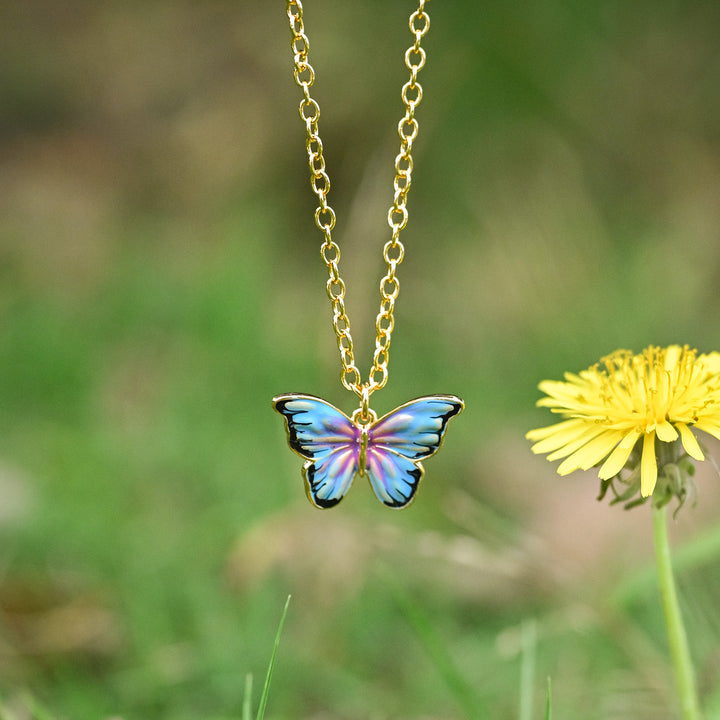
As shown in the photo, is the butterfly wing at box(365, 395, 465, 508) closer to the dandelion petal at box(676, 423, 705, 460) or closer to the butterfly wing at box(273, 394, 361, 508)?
the butterfly wing at box(273, 394, 361, 508)

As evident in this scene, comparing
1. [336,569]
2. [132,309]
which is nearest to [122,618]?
[336,569]

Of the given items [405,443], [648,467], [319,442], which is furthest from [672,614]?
[319,442]

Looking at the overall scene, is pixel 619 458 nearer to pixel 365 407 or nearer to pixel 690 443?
pixel 690 443

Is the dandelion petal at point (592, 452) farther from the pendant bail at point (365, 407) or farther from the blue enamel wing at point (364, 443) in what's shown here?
the pendant bail at point (365, 407)

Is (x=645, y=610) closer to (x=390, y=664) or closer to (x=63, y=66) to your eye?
(x=390, y=664)

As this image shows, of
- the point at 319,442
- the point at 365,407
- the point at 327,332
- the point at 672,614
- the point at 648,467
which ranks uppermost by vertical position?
the point at 327,332

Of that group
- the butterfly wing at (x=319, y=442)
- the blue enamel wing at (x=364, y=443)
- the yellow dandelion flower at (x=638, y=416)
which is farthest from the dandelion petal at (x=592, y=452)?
the butterfly wing at (x=319, y=442)

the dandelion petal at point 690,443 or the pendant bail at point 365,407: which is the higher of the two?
the pendant bail at point 365,407
